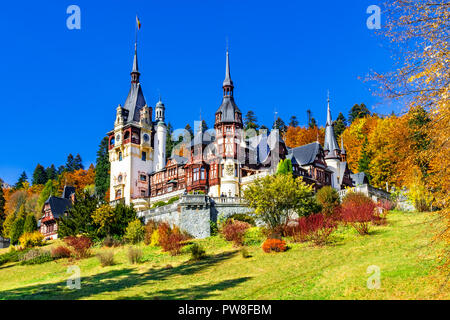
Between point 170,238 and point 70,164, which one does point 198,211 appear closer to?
point 170,238

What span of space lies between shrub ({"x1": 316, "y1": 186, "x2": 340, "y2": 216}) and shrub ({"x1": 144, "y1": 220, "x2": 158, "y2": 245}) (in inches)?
563

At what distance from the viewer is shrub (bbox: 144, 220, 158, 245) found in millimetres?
39406

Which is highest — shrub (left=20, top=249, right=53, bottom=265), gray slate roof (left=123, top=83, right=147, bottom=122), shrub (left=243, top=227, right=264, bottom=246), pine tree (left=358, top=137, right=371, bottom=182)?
gray slate roof (left=123, top=83, right=147, bottom=122)

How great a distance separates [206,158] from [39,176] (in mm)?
60774

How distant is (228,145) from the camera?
1982 inches

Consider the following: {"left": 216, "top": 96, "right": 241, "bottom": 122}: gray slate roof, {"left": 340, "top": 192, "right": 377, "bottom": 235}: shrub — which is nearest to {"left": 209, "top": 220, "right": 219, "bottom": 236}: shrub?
{"left": 340, "top": 192, "right": 377, "bottom": 235}: shrub

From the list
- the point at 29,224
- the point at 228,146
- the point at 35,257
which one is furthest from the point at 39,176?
the point at 35,257

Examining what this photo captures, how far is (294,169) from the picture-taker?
48.9m

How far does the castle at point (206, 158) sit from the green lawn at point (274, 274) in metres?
15.5

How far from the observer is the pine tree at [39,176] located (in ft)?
327

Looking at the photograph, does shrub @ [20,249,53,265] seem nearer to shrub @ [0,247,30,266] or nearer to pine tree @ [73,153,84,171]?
shrub @ [0,247,30,266]

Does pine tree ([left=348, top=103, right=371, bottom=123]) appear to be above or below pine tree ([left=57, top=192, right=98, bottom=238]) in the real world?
above
